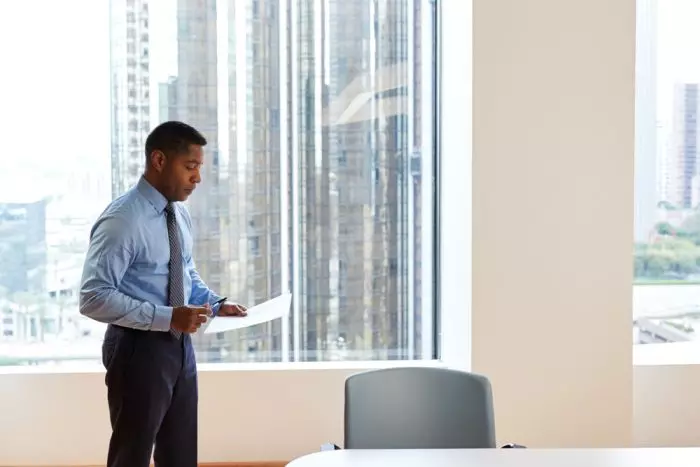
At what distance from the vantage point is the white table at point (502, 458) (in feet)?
7.00

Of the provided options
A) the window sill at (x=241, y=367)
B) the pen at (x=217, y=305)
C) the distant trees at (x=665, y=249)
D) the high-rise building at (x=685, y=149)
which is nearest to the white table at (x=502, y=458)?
the pen at (x=217, y=305)

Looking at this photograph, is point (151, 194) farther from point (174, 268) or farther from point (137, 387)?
point (137, 387)

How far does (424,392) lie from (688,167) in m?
2.72

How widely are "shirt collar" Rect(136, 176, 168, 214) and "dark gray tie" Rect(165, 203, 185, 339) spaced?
0.04 metres

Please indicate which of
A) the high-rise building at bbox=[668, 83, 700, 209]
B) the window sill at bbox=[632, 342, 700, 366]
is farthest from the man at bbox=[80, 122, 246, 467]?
the high-rise building at bbox=[668, 83, 700, 209]

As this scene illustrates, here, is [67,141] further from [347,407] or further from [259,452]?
[347,407]

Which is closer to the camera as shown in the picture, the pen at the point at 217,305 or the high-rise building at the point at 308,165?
the pen at the point at 217,305

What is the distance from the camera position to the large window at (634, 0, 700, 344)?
446 cm

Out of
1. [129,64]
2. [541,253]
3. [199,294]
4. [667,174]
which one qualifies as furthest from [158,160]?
[667,174]

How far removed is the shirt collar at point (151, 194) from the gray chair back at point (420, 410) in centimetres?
96

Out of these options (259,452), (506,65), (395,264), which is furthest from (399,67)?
(259,452)

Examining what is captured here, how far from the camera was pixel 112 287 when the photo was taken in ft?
8.91

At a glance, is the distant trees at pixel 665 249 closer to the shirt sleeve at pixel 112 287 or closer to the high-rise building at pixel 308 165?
the high-rise building at pixel 308 165

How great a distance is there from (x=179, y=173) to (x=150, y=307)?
506mm
